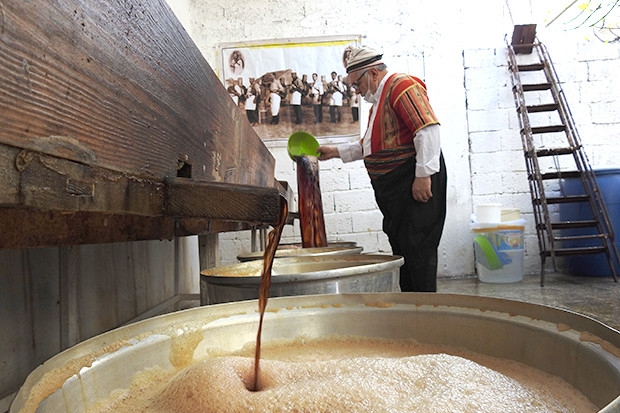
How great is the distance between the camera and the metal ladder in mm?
3428

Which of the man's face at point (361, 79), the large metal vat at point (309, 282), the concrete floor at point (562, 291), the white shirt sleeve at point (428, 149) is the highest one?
the man's face at point (361, 79)

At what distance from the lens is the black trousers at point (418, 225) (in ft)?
7.00

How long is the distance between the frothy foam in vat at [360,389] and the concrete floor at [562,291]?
6.54 feet

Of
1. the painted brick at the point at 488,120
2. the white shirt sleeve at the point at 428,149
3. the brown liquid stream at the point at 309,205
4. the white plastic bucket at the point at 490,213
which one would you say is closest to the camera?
→ the white shirt sleeve at the point at 428,149

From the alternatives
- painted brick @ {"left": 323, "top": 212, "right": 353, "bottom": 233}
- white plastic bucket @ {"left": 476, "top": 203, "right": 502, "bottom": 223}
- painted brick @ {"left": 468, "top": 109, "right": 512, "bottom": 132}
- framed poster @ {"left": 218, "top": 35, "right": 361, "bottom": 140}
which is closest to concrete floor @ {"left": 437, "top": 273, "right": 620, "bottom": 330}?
white plastic bucket @ {"left": 476, "top": 203, "right": 502, "bottom": 223}

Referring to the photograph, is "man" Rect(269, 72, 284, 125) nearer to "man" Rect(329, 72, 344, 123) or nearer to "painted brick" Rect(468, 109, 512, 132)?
"man" Rect(329, 72, 344, 123)

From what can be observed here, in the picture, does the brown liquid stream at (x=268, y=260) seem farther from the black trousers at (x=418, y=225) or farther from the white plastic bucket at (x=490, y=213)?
the white plastic bucket at (x=490, y=213)

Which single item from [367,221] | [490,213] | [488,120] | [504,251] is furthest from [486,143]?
[367,221]

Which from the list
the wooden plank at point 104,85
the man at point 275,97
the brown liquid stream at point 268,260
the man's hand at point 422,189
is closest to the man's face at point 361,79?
the man's hand at point 422,189

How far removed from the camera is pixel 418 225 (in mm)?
2150

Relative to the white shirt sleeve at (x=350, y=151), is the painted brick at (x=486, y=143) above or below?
above

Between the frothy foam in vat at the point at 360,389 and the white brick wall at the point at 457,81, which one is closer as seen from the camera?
the frothy foam in vat at the point at 360,389

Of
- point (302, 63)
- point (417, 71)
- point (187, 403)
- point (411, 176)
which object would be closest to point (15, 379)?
point (187, 403)

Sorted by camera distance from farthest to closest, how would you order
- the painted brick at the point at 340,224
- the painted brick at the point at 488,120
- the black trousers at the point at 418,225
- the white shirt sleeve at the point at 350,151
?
the painted brick at the point at 488,120
the painted brick at the point at 340,224
the white shirt sleeve at the point at 350,151
the black trousers at the point at 418,225
